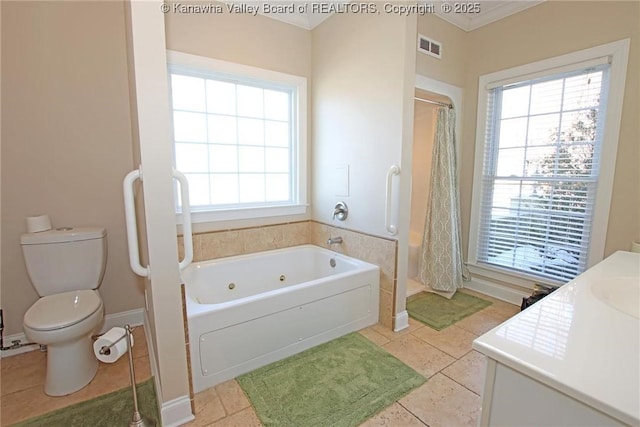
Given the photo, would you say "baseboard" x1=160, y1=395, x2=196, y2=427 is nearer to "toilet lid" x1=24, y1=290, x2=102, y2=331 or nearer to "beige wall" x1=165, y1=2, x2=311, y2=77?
"toilet lid" x1=24, y1=290, x2=102, y2=331

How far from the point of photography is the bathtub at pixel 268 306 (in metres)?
1.71

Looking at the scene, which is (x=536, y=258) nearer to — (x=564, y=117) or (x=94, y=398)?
(x=564, y=117)

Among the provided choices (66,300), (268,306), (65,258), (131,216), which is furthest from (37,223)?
(268,306)

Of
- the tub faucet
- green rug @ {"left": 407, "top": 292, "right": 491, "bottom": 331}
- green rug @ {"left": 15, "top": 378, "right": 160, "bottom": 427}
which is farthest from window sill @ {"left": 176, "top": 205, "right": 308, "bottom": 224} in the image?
green rug @ {"left": 407, "top": 292, "right": 491, "bottom": 331}

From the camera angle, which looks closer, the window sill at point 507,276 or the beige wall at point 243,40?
the beige wall at point 243,40

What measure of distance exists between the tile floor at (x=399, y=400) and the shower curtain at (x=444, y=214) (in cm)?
71

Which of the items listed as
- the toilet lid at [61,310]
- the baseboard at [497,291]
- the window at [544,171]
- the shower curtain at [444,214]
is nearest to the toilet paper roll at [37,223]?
the toilet lid at [61,310]

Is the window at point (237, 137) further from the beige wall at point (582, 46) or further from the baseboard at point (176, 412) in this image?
the beige wall at point (582, 46)

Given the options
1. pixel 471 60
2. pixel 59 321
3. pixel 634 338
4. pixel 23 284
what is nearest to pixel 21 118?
pixel 23 284

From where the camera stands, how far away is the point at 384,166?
2301 millimetres

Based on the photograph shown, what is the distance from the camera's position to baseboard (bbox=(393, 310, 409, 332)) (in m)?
2.33

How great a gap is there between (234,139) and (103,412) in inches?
80.0

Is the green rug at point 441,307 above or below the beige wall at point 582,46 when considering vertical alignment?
below

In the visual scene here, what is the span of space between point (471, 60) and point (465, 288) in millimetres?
2285
